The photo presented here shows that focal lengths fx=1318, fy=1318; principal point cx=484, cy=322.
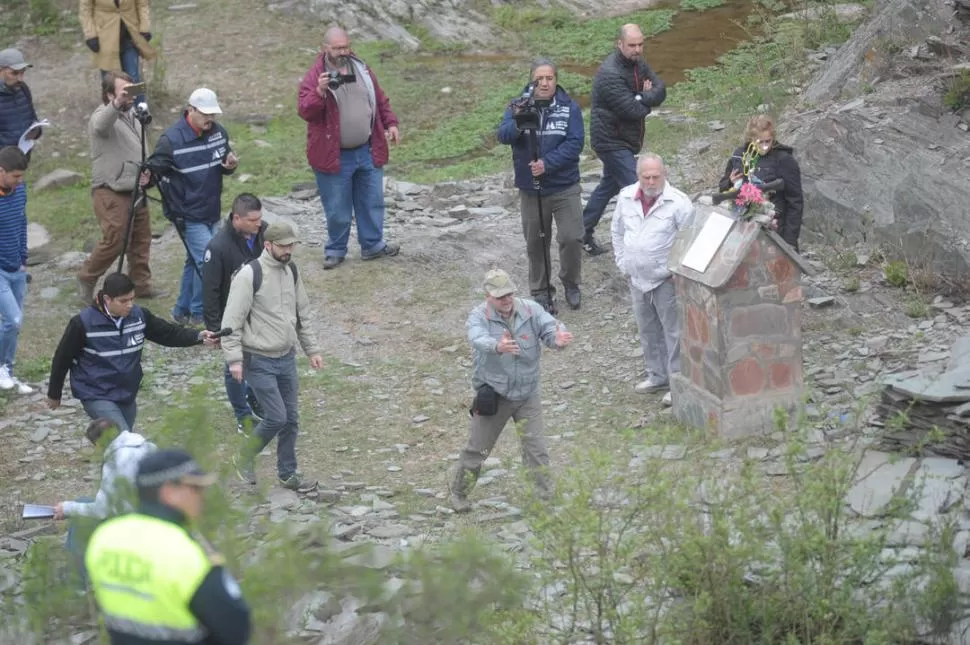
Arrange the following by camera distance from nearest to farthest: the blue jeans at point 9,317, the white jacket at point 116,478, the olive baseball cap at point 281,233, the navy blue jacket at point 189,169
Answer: the white jacket at point 116,478, the olive baseball cap at point 281,233, the blue jeans at point 9,317, the navy blue jacket at point 189,169

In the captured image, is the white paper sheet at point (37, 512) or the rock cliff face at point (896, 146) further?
the rock cliff face at point (896, 146)

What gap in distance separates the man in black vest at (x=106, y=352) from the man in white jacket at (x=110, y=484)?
2.96 feet

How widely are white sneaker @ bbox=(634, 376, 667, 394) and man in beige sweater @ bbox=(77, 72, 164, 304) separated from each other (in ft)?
14.9

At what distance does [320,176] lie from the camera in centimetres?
1181

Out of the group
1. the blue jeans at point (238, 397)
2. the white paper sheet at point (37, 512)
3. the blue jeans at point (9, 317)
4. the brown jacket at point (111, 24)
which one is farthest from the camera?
the brown jacket at point (111, 24)

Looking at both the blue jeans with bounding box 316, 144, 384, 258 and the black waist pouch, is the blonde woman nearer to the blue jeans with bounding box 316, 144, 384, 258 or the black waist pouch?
the black waist pouch

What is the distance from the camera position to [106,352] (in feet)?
26.2

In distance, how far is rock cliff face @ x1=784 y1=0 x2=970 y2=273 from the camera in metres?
10.6

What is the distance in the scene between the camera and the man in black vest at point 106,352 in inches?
311

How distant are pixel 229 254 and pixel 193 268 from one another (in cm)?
195

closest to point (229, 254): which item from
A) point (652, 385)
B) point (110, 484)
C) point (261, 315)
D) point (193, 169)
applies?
point (261, 315)

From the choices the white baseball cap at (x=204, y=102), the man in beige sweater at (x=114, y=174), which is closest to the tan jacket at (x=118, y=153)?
the man in beige sweater at (x=114, y=174)

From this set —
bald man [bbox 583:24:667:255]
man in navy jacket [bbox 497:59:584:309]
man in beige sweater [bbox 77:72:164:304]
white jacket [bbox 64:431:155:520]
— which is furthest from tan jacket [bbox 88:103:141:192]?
white jacket [bbox 64:431:155:520]

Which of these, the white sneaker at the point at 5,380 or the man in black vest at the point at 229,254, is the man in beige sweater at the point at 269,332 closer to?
the man in black vest at the point at 229,254
